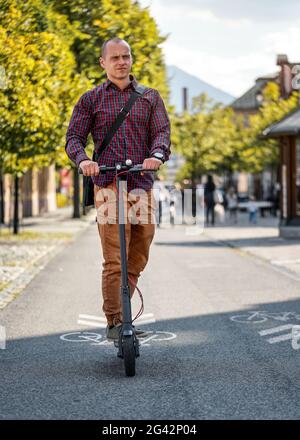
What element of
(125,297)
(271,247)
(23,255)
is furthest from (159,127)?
(271,247)

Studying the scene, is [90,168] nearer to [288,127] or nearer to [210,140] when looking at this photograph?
[288,127]

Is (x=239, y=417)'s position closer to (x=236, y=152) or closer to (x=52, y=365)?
(x=52, y=365)

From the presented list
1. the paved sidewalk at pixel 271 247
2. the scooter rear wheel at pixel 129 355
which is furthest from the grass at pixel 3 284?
the scooter rear wheel at pixel 129 355

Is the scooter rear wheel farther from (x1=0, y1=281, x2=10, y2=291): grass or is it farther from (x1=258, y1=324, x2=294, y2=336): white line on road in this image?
(x1=0, y1=281, x2=10, y2=291): grass

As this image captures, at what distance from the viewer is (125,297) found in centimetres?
536

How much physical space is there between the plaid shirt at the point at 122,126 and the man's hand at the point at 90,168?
30cm

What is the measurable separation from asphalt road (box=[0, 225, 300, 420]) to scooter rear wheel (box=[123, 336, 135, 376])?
0.09 metres

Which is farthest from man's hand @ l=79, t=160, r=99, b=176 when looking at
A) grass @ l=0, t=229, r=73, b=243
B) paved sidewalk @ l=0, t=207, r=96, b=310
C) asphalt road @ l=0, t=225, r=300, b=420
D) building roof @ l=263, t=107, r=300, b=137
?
building roof @ l=263, t=107, r=300, b=137

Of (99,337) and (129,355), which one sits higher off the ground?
(129,355)

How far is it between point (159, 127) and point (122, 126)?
0.79ft

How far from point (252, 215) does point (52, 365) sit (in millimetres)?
28306

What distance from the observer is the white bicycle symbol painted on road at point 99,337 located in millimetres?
6598

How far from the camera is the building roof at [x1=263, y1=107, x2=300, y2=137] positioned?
21625mm

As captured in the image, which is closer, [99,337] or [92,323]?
[99,337]
